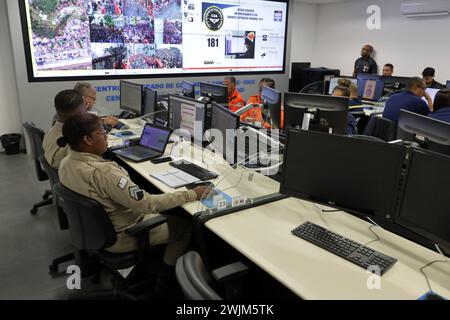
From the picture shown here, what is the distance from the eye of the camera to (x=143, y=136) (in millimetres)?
3139

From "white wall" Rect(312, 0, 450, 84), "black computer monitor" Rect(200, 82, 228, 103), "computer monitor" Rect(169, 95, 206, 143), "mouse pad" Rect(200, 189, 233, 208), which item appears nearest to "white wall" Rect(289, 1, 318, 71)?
"white wall" Rect(312, 0, 450, 84)

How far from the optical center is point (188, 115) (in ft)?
10.2

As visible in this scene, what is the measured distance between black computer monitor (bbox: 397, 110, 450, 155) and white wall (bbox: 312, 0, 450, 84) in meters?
5.81

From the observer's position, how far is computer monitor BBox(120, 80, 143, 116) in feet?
13.0

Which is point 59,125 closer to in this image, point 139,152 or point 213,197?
point 139,152

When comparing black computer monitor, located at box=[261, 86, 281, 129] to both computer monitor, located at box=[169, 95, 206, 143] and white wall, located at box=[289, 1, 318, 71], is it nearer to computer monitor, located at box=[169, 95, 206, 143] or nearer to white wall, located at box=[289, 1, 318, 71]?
computer monitor, located at box=[169, 95, 206, 143]

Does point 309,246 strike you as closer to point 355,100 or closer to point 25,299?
point 25,299

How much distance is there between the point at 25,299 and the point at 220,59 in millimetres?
5241

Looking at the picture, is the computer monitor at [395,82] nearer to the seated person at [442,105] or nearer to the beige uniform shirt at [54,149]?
the seated person at [442,105]

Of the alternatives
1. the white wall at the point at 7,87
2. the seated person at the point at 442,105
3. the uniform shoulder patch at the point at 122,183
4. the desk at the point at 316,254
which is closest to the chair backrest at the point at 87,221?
the uniform shoulder patch at the point at 122,183

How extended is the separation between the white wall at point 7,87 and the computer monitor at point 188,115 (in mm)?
3392

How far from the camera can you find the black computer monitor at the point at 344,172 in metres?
1.59

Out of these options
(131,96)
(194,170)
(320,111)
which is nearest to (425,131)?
(320,111)
